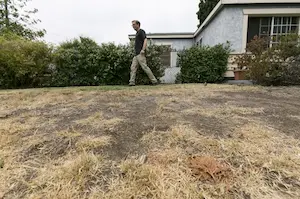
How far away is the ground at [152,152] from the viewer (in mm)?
1453

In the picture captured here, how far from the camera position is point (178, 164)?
1.71 m

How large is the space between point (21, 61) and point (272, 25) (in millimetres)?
9233

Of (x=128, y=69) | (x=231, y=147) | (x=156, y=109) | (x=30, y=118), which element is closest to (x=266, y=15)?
(x=128, y=69)

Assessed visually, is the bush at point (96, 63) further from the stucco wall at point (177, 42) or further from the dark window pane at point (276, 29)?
the stucco wall at point (177, 42)

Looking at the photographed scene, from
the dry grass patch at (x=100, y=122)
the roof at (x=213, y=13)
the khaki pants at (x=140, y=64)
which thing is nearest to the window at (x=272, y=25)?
the roof at (x=213, y=13)

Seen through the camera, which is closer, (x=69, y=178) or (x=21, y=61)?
(x=69, y=178)

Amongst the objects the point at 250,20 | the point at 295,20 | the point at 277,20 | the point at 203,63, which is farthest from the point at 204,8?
the point at 203,63

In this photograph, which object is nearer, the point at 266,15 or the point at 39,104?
the point at 39,104

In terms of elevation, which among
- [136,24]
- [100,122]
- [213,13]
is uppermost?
[213,13]

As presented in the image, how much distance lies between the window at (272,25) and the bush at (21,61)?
787 centimetres

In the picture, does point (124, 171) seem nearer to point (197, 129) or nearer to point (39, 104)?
point (197, 129)

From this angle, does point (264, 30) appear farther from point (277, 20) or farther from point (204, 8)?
point (204, 8)

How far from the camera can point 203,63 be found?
7594 mm

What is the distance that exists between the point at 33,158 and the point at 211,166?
4.97 feet
